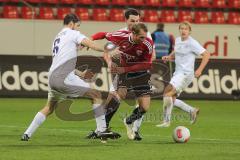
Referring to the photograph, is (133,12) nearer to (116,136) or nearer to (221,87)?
(116,136)

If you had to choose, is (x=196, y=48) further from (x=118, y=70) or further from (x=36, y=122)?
(x=36, y=122)

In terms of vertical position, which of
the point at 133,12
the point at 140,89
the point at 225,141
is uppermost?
the point at 133,12

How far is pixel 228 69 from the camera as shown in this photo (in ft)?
71.9

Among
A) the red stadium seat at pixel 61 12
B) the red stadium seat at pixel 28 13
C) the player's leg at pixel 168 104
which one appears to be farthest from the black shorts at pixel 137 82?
the red stadium seat at pixel 61 12

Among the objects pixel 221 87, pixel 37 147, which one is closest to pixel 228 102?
pixel 221 87

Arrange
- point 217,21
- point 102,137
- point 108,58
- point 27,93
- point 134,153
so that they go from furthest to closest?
point 217,21 < point 27,93 < point 108,58 < point 102,137 < point 134,153

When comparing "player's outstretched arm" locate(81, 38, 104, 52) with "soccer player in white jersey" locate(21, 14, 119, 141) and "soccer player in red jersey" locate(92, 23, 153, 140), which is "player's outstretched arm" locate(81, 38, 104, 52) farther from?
"soccer player in red jersey" locate(92, 23, 153, 140)

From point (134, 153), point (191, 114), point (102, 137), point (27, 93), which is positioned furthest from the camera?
point (27, 93)

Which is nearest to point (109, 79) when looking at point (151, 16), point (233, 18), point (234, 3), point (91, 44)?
point (151, 16)

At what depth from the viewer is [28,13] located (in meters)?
25.1

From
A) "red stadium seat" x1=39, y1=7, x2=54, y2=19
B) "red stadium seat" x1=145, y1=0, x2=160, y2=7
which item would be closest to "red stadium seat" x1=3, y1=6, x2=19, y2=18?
"red stadium seat" x1=39, y1=7, x2=54, y2=19

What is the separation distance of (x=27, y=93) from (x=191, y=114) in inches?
271

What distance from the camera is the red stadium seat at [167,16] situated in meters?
26.3

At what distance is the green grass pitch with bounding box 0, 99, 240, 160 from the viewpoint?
10.2 metres
